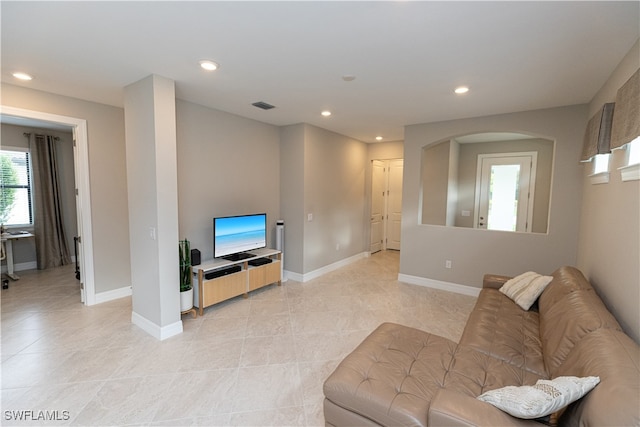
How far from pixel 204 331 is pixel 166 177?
165 cm

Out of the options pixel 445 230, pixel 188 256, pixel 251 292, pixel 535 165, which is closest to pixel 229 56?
pixel 188 256

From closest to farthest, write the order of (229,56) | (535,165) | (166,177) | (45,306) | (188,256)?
(229,56), (166,177), (188,256), (45,306), (535,165)

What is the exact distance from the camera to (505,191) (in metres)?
5.96

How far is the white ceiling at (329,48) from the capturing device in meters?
1.76

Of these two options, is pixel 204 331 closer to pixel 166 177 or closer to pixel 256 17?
pixel 166 177

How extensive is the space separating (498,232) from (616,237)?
1.96 metres

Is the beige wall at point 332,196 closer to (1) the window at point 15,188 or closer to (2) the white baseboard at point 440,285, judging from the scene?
(2) the white baseboard at point 440,285

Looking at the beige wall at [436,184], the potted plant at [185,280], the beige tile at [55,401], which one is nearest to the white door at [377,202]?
the beige wall at [436,184]

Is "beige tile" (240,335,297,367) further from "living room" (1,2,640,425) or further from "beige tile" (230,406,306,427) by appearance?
"beige tile" (230,406,306,427)

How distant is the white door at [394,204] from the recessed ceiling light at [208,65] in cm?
535

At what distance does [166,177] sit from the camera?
287cm

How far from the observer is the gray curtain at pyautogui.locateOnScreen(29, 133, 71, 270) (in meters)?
5.23

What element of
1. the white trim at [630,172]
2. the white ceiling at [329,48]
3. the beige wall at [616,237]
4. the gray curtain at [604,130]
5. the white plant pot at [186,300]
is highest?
the white ceiling at [329,48]

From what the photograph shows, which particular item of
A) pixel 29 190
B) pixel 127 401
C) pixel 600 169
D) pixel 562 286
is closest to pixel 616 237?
pixel 562 286
